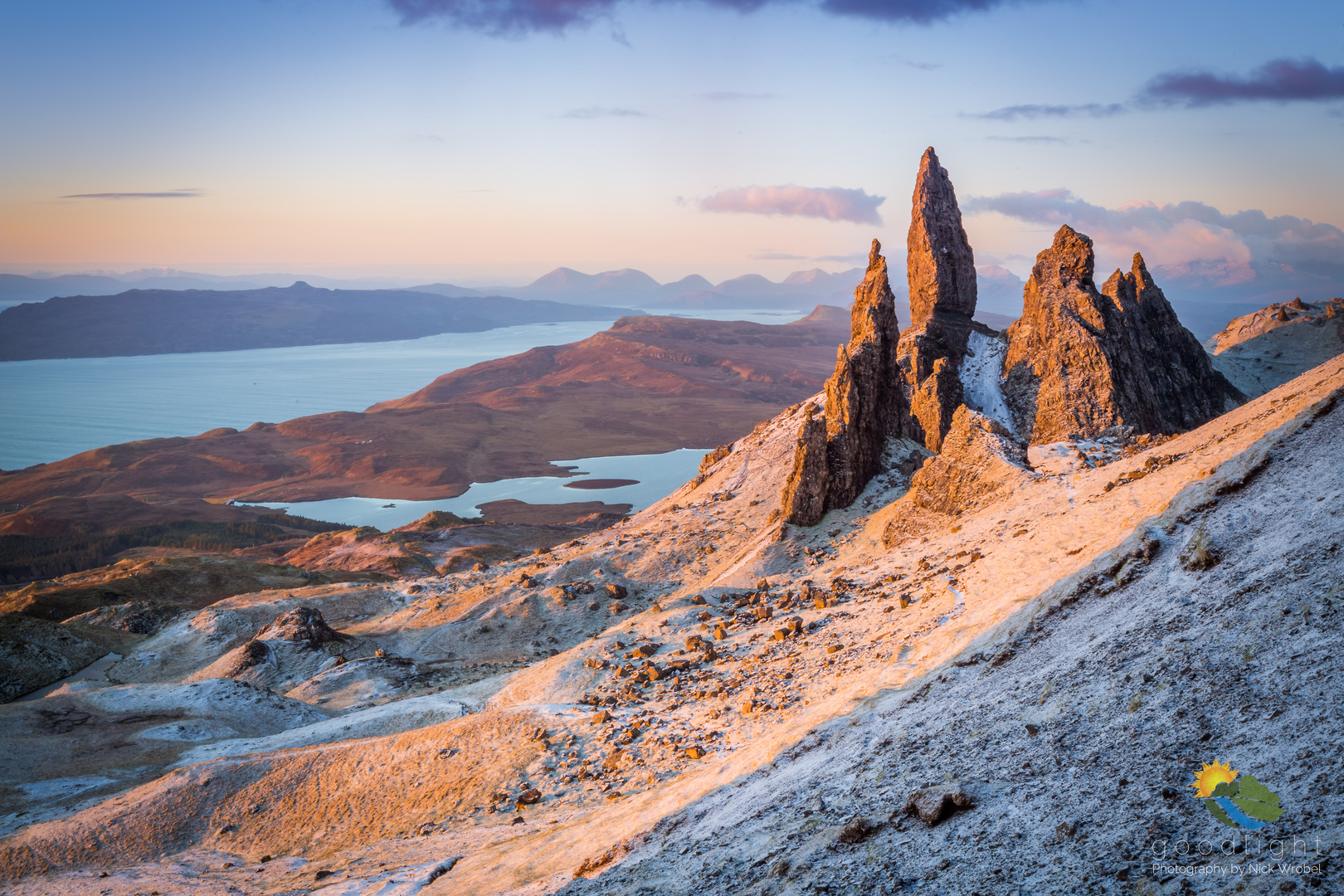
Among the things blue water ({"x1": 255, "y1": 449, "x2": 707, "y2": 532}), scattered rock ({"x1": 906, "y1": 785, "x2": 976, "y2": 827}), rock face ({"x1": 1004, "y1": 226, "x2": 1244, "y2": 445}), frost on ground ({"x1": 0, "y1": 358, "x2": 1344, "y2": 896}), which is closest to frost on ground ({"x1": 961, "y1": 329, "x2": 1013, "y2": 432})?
rock face ({"x1": 1004, "y1": 226, "x2": 1244, "y2": 445})

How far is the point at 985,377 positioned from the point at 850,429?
433 inches

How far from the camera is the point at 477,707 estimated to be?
21.6 metres

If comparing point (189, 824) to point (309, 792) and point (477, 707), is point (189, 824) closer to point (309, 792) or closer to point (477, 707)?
point (309, 792)

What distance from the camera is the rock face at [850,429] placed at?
30906mm

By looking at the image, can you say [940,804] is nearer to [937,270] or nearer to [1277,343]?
[937,270]

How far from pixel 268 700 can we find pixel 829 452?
75.3ft

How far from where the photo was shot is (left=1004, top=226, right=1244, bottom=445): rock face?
32531mm

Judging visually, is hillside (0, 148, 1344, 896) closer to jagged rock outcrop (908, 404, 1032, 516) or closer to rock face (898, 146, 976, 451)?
jagged rock outcrop (908, 404, 1032, 516)

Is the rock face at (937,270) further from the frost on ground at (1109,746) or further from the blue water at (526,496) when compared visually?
the blue water at (526,496)

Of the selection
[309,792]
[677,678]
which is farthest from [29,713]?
[677,678]

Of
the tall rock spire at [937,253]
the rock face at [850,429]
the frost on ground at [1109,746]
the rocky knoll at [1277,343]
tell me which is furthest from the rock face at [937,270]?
the frost on ground at [1109,746]

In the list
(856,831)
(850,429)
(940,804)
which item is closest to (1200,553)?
(940,804)

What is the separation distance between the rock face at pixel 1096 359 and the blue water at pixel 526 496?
2235 inches

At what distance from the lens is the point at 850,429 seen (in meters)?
31.7
